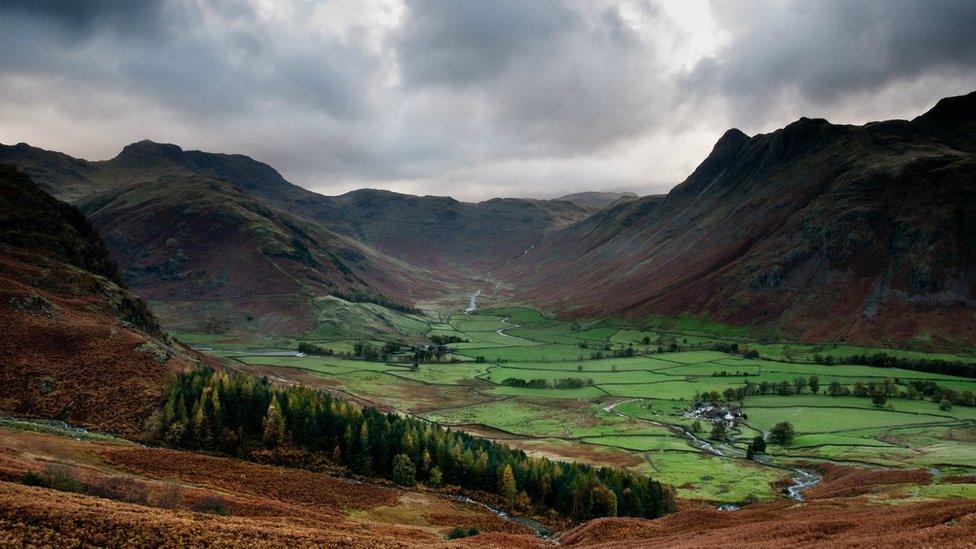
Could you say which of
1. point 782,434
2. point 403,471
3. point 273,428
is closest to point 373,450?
point 403,471

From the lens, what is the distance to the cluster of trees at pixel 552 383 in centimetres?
15875

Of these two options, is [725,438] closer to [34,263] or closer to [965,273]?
[34,263]

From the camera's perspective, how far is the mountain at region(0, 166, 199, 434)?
67.6m

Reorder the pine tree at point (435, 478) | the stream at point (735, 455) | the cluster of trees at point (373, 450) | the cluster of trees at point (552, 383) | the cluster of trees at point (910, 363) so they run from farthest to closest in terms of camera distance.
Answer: the cluster of trees at point (552, 383), the cluster of trees at point (910, 363), the stream at point (735, 455), the pine tree at point (435, 478), the cluster of trees at point (373, 450)

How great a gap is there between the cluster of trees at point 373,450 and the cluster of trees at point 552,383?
266 ft

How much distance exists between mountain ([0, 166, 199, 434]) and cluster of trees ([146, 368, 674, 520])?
5.27 meters

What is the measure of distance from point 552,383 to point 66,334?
119 metres

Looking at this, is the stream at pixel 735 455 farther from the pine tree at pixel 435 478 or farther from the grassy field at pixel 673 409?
the pine tree at pixel 435 478

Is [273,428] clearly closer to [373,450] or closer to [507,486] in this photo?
[373,450]

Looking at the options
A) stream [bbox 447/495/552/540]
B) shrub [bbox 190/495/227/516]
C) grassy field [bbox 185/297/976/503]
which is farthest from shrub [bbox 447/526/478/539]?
grassy field [bbox 185/297/976/503]

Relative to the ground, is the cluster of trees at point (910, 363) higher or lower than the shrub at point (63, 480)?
higher

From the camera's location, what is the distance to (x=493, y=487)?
74.9 m

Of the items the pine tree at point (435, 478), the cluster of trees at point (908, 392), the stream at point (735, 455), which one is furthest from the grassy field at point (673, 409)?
the pine tree at point (435, 478)

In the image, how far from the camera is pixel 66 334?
76.5 metres
